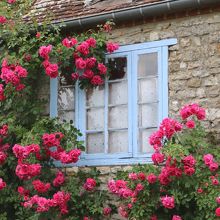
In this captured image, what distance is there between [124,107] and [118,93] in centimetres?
21

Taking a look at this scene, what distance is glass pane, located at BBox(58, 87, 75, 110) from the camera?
807cm

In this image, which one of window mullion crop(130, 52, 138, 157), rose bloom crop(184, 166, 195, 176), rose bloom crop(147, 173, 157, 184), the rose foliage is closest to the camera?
rose bloom crop(184, 166, 195, 176)

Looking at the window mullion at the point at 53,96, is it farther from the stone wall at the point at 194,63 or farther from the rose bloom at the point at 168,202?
the rose bloom at the point at 168,202

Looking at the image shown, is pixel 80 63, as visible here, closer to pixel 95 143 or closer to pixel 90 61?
pixel 90 61

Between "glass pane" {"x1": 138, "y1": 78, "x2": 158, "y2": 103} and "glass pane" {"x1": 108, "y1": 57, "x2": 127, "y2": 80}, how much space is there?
30cm

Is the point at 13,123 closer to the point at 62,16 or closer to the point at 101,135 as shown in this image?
the point at 101,135

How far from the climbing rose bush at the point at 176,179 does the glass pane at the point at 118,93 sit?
105 cm

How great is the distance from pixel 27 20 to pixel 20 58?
878 millimetres

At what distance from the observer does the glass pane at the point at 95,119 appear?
7.79m

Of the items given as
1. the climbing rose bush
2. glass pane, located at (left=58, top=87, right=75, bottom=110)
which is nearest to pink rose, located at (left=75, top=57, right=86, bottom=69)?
glass pane, located at (left=58, top=87, right=75, bottom=110)

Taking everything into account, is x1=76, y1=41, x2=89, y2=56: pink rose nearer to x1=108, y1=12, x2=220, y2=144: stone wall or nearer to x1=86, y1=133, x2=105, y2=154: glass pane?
x1=108, y1=12, x2=220, y2=144: stone wall

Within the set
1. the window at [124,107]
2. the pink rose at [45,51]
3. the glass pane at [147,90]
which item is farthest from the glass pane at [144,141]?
the pink rose at [45,51]

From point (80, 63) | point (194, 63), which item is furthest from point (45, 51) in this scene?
point (194, 63)

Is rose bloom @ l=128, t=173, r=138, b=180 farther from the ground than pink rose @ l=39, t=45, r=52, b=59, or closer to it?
closer to it
